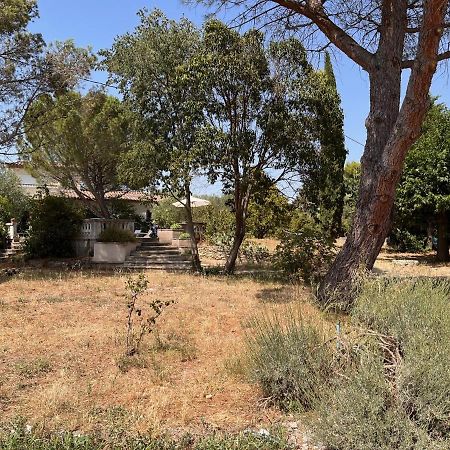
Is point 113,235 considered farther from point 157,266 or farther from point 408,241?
point 408,241

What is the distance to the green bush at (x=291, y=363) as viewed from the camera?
3.59 m

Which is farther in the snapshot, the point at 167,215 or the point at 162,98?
the point at 167,215

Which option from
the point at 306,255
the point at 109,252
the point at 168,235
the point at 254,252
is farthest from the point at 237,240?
the point at 168,235

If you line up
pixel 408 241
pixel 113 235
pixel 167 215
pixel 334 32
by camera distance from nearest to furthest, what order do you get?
1. pixel 334 32
2. pixel 113 235
3. pixel 408 241
4. pixel 167 215

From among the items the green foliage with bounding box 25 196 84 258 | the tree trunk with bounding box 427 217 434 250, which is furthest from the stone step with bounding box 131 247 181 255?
the tree trunk with bounding box 427 217 434 250

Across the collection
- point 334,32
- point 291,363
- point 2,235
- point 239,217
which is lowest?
point 291,363

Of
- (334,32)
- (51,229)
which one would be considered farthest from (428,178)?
(51,229)

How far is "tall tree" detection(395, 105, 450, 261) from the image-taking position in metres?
17.1

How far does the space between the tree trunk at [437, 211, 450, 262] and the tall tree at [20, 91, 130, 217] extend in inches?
511

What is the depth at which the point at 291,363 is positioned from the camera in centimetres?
372

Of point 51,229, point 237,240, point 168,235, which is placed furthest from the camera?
point 168,235

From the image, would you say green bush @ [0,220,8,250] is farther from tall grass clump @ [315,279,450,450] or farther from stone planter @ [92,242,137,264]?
tall grass clump @ [315,279,450,450]

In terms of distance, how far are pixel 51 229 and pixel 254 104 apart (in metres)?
8.05

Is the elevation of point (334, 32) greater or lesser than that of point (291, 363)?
greater
